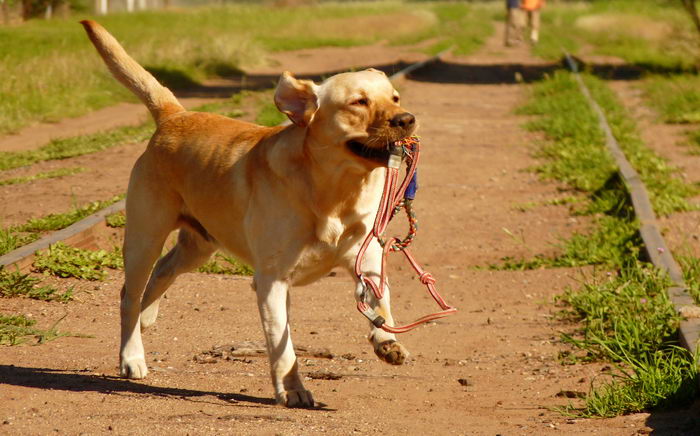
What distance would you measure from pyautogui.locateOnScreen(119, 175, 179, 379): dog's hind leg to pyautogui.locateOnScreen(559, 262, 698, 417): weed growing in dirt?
2.02 metres

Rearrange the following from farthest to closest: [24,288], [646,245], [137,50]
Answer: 1. [137,50]
2. [646,245]
3. [24,288]

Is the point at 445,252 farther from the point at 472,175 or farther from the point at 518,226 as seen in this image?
the point at 472,175

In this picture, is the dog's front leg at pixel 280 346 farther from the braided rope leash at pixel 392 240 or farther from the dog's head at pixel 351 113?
the dog's head at pixel 351 113

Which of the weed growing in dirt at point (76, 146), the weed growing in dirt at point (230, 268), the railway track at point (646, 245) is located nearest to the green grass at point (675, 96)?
the railway track at point (646, 245)

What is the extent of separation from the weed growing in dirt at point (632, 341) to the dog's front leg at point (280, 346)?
1155 mm

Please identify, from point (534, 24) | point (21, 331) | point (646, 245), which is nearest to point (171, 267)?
point (21, 331)

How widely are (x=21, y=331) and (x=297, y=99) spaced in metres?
2.01

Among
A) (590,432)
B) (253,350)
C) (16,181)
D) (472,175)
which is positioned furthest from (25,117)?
(590,432)

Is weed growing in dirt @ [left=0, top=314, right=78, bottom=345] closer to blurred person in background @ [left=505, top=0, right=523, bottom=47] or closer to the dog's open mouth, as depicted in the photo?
the dog's open mouth

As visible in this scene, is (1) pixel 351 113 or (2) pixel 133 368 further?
(2) pixel 133 368

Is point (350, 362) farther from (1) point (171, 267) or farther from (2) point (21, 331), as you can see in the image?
(2) point (21, 331)

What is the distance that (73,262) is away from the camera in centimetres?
689

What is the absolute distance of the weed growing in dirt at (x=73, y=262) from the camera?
22.1ft

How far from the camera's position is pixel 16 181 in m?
9.46
